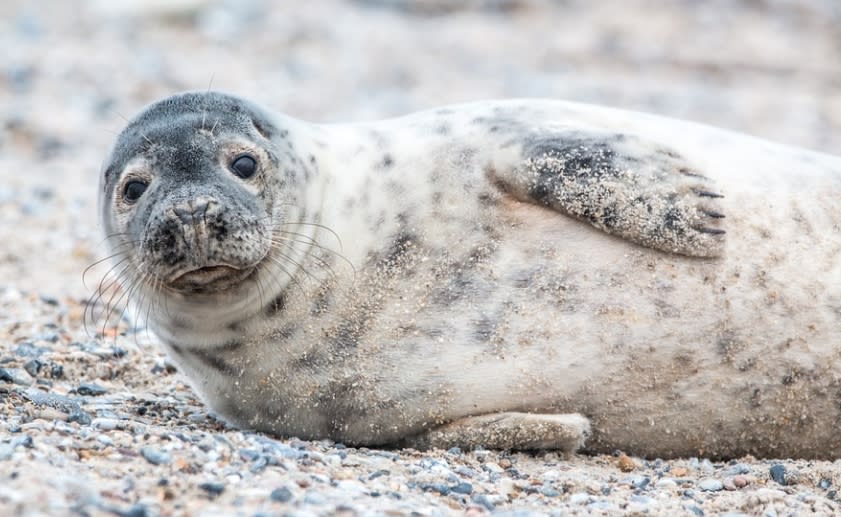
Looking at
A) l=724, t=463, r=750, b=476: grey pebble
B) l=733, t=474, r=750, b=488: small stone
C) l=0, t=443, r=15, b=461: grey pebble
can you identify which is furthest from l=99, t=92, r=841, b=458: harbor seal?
l=0, t=443, r=15, b=461: grey pebble

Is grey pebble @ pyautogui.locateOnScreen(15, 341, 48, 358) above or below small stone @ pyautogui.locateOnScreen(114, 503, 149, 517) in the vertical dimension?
above

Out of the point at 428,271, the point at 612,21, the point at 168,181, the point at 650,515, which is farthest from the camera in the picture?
the point at 612,21

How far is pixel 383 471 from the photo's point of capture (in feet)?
11.3

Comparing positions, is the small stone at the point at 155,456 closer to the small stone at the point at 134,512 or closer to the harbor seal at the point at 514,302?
the small stone at the point at 134,512

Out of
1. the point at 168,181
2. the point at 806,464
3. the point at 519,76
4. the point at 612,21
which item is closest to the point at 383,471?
the point at 168,181

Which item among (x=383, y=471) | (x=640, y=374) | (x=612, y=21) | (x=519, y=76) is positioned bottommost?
(x=383, y=471)

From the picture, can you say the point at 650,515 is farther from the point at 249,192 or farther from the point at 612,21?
the point at 612,21

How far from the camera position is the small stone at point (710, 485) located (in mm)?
3535

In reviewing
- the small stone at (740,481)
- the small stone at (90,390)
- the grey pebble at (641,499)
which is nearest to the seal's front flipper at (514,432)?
the grey pebble at (641,499)

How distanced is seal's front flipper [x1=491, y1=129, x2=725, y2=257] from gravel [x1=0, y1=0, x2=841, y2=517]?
722 mm

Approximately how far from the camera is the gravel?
10.4 ft

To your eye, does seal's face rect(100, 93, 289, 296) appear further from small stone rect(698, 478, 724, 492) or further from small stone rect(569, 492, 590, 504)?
small stone rect(698, 478, 724, 492)

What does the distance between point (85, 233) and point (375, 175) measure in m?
3.10

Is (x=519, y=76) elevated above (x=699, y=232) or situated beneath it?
elevated above
